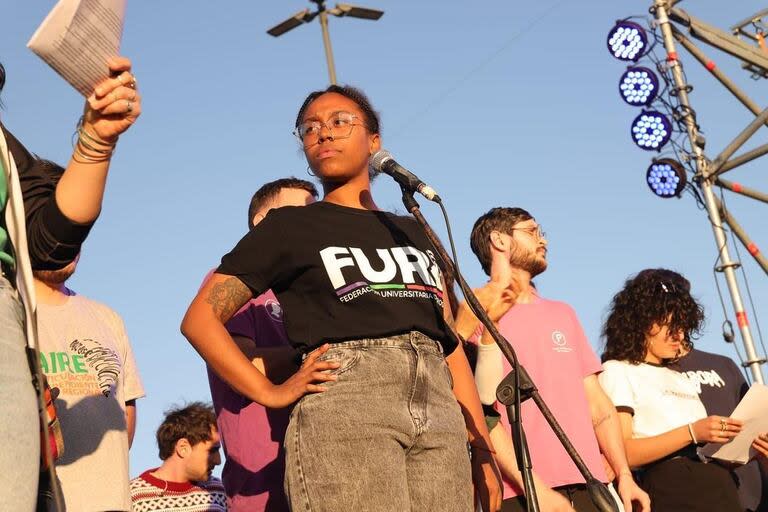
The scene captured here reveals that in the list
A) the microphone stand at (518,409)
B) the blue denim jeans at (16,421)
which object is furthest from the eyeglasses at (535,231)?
the blue denim jeans at (16,421)

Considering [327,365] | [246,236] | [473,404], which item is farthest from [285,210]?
[473,404]

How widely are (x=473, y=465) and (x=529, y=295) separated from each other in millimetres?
1392

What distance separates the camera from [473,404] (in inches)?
160

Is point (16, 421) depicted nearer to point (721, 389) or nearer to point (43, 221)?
point (43, 221)

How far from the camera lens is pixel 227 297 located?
3.65 m

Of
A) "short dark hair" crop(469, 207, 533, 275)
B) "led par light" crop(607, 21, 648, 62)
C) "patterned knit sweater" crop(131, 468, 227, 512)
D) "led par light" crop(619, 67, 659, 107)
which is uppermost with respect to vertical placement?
"led par light" crop(607, 21, 648, 62)

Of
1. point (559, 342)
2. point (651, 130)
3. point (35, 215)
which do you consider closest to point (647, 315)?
point (559, 342)

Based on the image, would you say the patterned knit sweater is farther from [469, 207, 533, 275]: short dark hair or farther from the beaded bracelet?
the beaded bracelet

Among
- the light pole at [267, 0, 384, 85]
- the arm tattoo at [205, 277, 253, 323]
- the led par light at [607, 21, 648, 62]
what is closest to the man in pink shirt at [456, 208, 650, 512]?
the arm tattoo at [205, 277, 253, 323]

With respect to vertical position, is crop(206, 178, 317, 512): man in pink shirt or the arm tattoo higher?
the arm tattoo

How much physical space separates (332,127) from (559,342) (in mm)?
1599

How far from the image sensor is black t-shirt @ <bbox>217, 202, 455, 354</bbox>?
355cm

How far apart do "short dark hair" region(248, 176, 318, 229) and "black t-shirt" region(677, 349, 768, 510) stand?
231 centimetres

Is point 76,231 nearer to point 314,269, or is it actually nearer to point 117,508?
point 314,269
